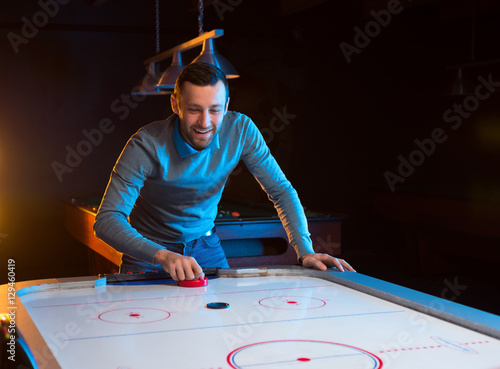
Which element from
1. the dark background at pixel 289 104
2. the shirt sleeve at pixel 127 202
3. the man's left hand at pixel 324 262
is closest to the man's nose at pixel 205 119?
the shirt sleeve at pixel 127 202

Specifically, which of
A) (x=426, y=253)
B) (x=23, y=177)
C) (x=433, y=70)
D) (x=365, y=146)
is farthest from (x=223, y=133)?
(x=433, y=70)

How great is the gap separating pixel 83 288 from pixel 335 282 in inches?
33.7

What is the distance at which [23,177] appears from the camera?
616 cm

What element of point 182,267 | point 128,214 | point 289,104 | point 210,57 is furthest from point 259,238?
point 289,104

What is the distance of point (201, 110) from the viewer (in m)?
2.11

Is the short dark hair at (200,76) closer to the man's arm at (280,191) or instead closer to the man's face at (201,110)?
the man's face at (201,110)

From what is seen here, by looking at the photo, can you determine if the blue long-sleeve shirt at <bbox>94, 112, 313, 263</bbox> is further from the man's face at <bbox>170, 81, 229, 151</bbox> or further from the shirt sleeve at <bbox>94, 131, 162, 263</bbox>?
the man's face at <bbox>170, 81, 229, 151</bbox>

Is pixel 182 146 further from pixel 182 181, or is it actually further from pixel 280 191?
pixel 280 191

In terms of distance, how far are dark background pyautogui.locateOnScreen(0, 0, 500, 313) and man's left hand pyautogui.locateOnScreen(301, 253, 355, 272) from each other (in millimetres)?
3285

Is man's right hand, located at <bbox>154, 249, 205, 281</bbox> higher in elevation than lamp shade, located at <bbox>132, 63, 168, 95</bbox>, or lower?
lower

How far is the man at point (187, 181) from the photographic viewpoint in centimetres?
209

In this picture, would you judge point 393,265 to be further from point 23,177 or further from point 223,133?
point 223,133

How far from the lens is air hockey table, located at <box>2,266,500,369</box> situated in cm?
119

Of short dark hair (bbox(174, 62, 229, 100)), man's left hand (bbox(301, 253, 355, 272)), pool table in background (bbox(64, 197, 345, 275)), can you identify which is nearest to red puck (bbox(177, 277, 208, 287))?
man's left hand (bbox(301, 253, 355, 272))
